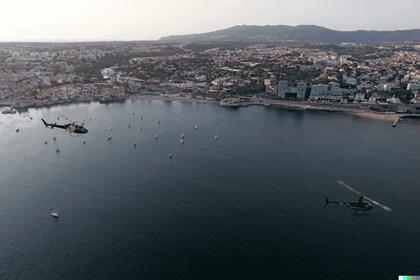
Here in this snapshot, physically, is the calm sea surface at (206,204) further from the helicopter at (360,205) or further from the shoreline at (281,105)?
the shoreline at (281,105)

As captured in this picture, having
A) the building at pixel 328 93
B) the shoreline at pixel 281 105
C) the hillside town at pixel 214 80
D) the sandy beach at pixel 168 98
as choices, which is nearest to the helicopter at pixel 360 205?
the shoreline at pixel 281 105

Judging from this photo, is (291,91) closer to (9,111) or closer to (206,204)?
(206,204)

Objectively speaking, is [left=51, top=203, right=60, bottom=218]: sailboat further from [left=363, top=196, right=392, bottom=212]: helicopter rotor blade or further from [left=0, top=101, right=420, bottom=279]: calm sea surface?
[left=363, top=196, right=392, bottom=212]: helicopter rotor blade

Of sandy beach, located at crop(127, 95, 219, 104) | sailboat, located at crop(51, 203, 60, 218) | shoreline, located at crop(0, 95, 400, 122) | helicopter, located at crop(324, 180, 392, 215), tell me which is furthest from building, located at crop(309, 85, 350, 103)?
sailboat, located at crop(51, 203, 60, 218)

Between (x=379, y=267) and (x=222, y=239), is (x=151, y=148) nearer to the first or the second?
(x=222, y=239)

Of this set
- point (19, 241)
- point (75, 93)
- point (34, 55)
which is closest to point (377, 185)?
point (19, 241)

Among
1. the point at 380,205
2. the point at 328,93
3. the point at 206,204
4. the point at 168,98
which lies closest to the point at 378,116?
the point at 328,93
